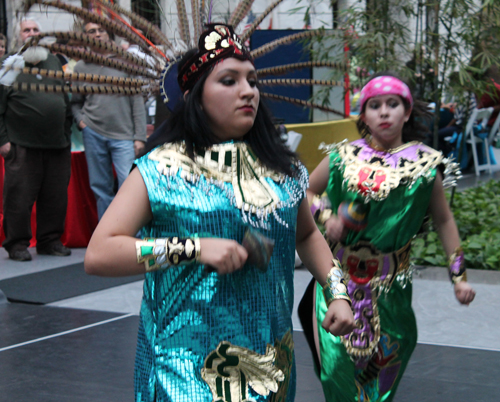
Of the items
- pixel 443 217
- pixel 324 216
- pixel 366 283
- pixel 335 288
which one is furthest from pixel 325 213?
pixel 335 288

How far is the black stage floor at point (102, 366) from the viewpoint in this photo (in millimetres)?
3951

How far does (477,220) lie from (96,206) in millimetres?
4052

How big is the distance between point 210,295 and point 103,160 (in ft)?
18.8


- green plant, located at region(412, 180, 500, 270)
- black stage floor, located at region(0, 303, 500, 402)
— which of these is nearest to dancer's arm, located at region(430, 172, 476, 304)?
black stage floor, located at region(0, 303, 500, 402)

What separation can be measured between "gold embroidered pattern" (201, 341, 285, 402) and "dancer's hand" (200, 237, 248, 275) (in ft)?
0.97

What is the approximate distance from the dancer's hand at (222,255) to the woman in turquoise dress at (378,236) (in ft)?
4.83

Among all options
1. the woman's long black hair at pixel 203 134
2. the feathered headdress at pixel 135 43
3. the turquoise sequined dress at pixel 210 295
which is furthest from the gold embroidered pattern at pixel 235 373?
the feathered headdress at pixel 135 43

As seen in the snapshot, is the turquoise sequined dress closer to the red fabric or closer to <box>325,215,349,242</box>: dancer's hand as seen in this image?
<box>325,215,349,242</box>: dancer's hand

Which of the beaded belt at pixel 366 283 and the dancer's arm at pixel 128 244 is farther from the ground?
the dancer's arm at pixel 128 244

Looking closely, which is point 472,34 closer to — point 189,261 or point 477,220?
point 477,220

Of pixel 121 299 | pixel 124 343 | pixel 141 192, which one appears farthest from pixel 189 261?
pixel 121 299

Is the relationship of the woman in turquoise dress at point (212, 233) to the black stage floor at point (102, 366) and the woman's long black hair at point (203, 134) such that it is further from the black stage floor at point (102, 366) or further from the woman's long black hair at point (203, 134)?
the black stage floor at point (102, 366)

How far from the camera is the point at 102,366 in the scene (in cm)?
438

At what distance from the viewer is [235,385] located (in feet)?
6.61
